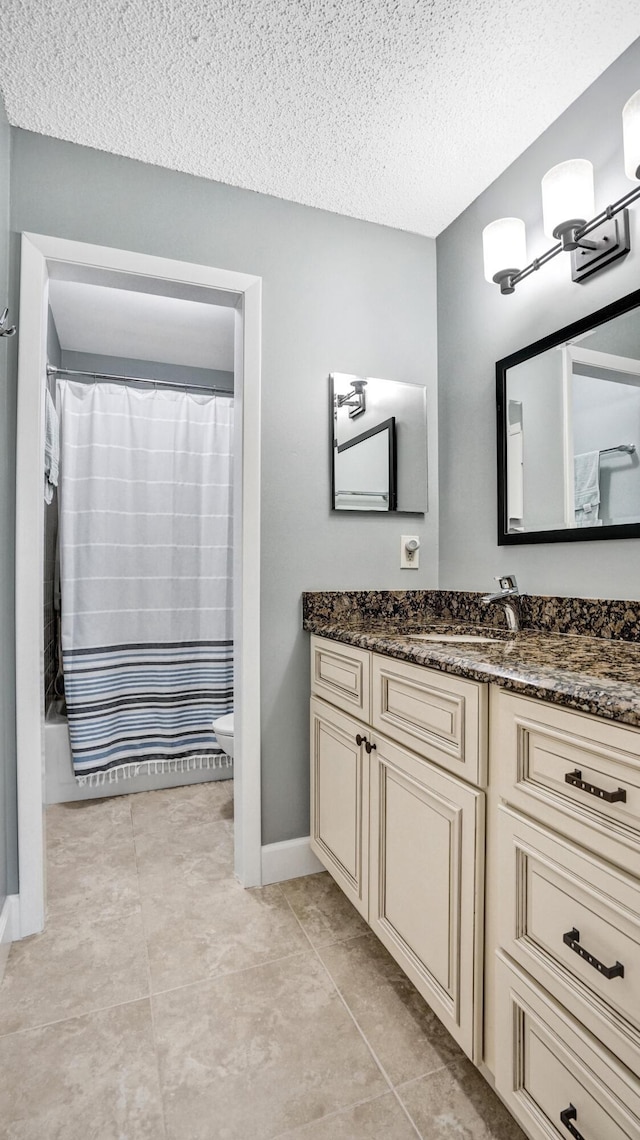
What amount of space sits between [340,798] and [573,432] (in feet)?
4.08

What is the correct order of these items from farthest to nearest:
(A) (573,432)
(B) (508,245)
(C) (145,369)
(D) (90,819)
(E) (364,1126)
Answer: (C) (145,369) < (D) (90,819) < (B) (508,245) < (A) (573,432) < (E) (364,1126)

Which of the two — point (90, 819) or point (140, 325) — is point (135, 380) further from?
point (90, 819)

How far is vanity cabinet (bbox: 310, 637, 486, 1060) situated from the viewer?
107 cm

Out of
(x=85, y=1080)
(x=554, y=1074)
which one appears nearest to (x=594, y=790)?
(x=554, y=1074)

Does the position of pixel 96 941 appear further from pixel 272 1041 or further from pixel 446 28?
pixel 446 28

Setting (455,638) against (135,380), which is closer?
(455,638)

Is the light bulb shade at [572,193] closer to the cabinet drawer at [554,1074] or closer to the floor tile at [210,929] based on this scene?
the cabinet drawer at [554,1074]

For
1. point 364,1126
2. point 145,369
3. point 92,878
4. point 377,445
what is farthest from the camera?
point 145,369

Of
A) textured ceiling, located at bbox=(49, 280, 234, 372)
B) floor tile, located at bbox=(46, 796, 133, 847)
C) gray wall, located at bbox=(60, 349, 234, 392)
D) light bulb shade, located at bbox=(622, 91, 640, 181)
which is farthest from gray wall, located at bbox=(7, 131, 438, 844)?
gray wall, located at bbox=(60, 349, 234, 392)

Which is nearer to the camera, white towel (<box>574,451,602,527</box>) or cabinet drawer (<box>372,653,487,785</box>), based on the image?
cabinet drawer (<box>372,653,487,785</box>)

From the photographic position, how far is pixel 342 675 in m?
1.66

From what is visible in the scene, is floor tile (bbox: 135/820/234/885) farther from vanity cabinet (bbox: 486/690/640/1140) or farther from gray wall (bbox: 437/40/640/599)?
gray wall (bbox: 437/40/640/599)

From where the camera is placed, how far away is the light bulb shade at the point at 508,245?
1.66 m

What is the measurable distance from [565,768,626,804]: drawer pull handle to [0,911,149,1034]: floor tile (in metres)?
1.25
